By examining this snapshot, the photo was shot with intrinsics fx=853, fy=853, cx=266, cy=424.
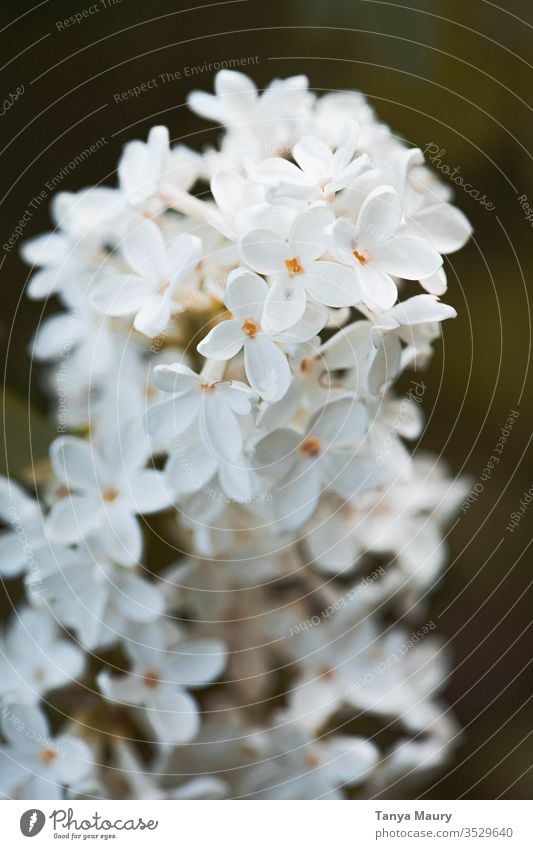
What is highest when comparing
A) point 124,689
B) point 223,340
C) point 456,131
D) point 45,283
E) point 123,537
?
point 456,131

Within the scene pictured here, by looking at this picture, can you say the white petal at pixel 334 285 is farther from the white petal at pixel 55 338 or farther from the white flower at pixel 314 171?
the white petal at pixel 55 338

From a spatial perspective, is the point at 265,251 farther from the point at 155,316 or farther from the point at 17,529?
the point at 17,529

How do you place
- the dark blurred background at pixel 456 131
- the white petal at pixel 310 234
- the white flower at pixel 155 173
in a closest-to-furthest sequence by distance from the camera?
the white petal at pixel 310 234 → the white flower at pixel 155 173 → the dark blurred background at pixel 456 131

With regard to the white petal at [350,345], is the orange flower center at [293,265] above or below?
above

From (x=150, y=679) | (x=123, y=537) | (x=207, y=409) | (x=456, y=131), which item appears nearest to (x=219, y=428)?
(x=207, y=409)

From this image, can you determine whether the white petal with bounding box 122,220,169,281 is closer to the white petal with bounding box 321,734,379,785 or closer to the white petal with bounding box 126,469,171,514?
the white petal with bounding box 126,469,171,514

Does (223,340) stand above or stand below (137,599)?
above
